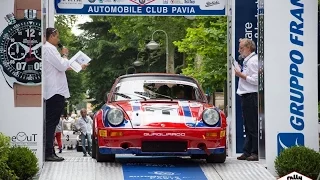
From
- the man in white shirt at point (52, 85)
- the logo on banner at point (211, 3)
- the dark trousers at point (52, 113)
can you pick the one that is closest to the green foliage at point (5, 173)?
the man in white shirt at point (52, 85)

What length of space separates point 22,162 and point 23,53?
1.48 m

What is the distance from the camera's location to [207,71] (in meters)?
27.0

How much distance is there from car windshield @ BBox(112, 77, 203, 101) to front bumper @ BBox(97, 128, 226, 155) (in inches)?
48.4

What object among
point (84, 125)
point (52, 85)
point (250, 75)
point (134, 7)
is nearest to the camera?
point (52, 85)

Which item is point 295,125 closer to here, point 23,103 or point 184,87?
point 184,87

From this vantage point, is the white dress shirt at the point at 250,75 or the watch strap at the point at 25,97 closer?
the watch strap at the point at 25,97

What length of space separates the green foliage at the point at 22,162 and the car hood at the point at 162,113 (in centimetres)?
138

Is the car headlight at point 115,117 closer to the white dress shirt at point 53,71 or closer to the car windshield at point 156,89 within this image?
the car windshield at point 156,89

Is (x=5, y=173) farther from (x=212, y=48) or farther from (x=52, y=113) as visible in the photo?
(x=212, y=48)

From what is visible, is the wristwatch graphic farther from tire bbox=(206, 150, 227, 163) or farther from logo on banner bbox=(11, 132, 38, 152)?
tire bbox=(206, 150, 227, 163)

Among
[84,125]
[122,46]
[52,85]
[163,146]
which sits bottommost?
[84,125]

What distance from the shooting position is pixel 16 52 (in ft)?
33.2

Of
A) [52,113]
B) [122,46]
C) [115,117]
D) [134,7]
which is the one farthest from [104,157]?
[122,46]

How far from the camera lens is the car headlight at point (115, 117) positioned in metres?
10.2
